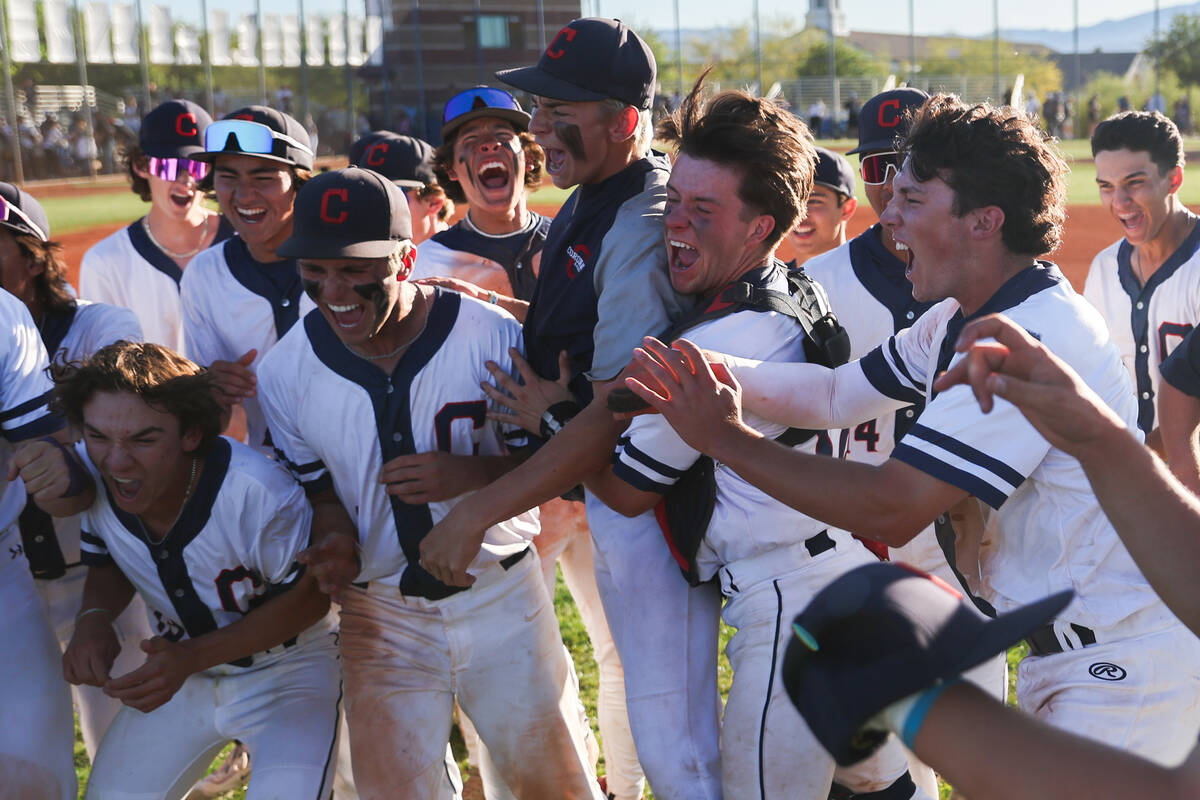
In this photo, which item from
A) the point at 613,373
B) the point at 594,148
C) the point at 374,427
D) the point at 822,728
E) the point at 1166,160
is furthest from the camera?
the point at 1166,160

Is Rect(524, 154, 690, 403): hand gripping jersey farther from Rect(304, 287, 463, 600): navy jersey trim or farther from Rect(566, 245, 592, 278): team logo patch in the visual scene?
Rect(304, 287, 463, 600): navy jersey trim

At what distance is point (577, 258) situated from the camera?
3273 mm

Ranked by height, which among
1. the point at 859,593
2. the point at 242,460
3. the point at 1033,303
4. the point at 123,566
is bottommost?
the point at 123,566

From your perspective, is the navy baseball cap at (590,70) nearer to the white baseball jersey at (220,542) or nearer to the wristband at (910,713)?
the white baseball jersey at (220,542)

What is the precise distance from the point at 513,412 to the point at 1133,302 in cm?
365

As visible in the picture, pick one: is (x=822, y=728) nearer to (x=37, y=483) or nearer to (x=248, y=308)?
(x=37, y=483)

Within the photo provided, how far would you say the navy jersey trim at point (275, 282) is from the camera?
4645 mm

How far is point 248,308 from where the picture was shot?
15.3 ft

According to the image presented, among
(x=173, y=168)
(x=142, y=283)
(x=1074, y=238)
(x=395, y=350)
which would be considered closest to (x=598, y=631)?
(x=395, y=350)

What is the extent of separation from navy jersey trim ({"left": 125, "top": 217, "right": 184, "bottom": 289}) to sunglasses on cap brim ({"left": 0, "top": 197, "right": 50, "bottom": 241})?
132 cm

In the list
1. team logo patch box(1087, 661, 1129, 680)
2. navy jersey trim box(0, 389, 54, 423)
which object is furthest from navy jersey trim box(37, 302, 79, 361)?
team logo patch box(1087, 661, 1129, 680)

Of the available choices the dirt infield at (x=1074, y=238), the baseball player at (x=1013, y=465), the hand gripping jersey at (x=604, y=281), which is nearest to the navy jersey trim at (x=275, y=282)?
the hand gripping jersey at (x=604, y=281)

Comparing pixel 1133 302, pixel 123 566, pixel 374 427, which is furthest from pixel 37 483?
pixel 1133 302

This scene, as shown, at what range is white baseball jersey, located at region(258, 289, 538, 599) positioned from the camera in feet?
11.8
